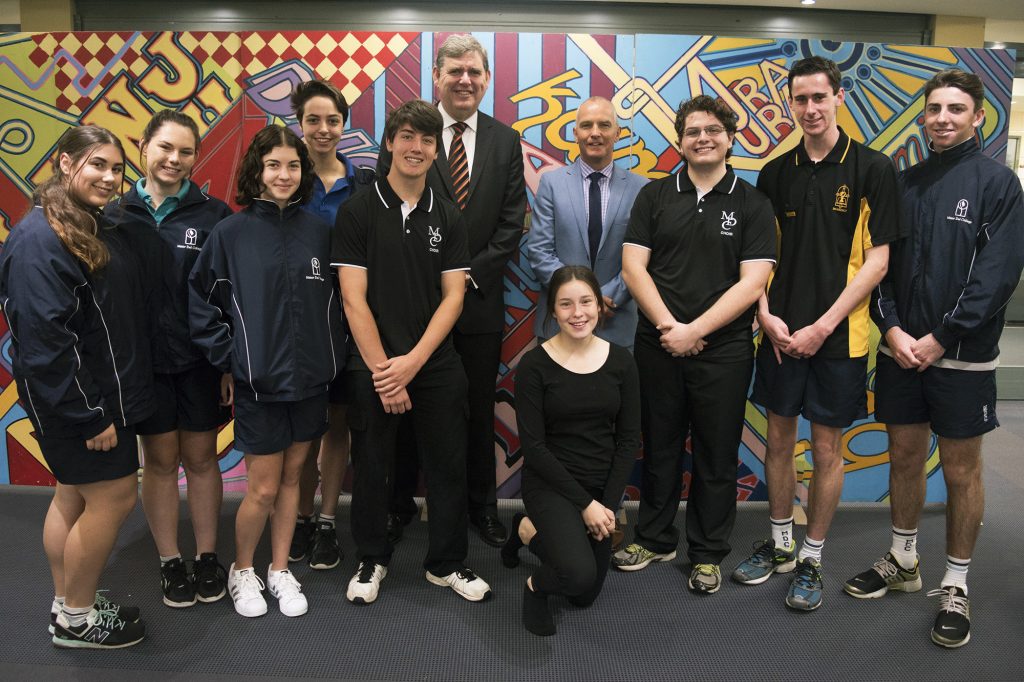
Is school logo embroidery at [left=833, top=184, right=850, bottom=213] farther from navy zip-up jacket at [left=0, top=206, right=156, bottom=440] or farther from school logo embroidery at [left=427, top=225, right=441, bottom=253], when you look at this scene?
navy zip-up jacket at [left=0, top=206, right=156, bottom=440]

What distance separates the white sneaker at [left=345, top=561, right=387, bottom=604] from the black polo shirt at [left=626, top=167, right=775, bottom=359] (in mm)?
1352

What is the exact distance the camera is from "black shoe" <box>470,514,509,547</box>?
9.96ft

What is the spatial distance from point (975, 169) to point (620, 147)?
1.43 m

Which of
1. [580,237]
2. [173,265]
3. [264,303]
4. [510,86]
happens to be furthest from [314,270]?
[510,86]

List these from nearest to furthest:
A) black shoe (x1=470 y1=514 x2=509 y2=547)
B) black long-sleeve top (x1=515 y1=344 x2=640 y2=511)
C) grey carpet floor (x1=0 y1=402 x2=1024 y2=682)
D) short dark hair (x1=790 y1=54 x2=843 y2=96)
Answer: grey carpet floor (x1=0 y1=402 x2=1024 y2=682) → black long-sleeve top (x1=515 y1=344 x2=640 y2=511) → short dark hair (x1=790 y1=54 x2=843 y2=96) → black shoe (x1=470 y1=514 x2=509 y2=547)

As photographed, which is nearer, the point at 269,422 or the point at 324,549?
the point at 269,422

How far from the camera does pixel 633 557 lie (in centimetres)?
284

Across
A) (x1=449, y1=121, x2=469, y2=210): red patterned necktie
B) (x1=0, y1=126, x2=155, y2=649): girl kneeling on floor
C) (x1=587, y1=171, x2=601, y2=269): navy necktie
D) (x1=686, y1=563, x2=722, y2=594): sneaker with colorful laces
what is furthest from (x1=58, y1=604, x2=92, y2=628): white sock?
(x1=587, y1=171, x2=601, y2=269): navy necktie

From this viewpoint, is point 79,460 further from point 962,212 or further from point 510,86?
point 962,212

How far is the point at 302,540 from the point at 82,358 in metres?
1.20

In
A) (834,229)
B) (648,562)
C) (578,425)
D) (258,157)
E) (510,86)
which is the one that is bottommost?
(648,562)

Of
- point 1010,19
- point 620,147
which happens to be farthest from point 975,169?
point 1010,19

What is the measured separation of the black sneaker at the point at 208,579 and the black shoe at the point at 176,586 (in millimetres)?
29

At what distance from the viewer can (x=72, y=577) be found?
2.21 metres
